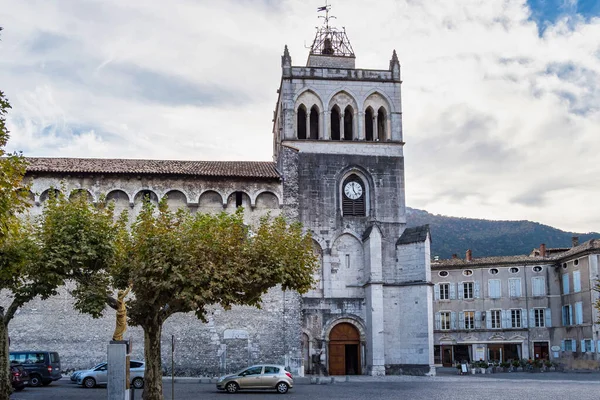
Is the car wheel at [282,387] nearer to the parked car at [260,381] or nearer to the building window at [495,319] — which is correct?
the parked car at [260,381]

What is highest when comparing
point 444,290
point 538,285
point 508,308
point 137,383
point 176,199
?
point 176,199

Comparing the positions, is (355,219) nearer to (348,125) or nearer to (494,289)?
(348,125)

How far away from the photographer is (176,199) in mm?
41312

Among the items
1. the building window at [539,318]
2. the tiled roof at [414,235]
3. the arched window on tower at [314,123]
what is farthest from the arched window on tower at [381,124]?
the building window at [539,318]

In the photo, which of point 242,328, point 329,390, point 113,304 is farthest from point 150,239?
point 242,328

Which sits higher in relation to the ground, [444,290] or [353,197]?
[353,197]

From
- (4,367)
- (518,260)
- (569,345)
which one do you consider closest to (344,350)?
(4,367)

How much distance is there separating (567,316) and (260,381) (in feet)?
123

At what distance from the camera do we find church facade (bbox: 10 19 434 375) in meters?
39.8

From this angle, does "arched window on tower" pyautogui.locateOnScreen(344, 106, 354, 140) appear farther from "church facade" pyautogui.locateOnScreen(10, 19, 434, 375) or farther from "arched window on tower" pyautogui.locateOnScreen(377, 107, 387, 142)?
"arched window on tower" pyautogui.locateOnScreen(377, 107, 387, 142)

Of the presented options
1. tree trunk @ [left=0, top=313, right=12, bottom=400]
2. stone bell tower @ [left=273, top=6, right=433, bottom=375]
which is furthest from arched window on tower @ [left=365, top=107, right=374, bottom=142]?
tree trunk @ [left=0, top=313, right=12, bottom=400]

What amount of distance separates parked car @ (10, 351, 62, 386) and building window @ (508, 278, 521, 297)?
42.2 meters

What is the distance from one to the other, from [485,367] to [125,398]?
37.1m

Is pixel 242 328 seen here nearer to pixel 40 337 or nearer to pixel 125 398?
pixel 40 337
